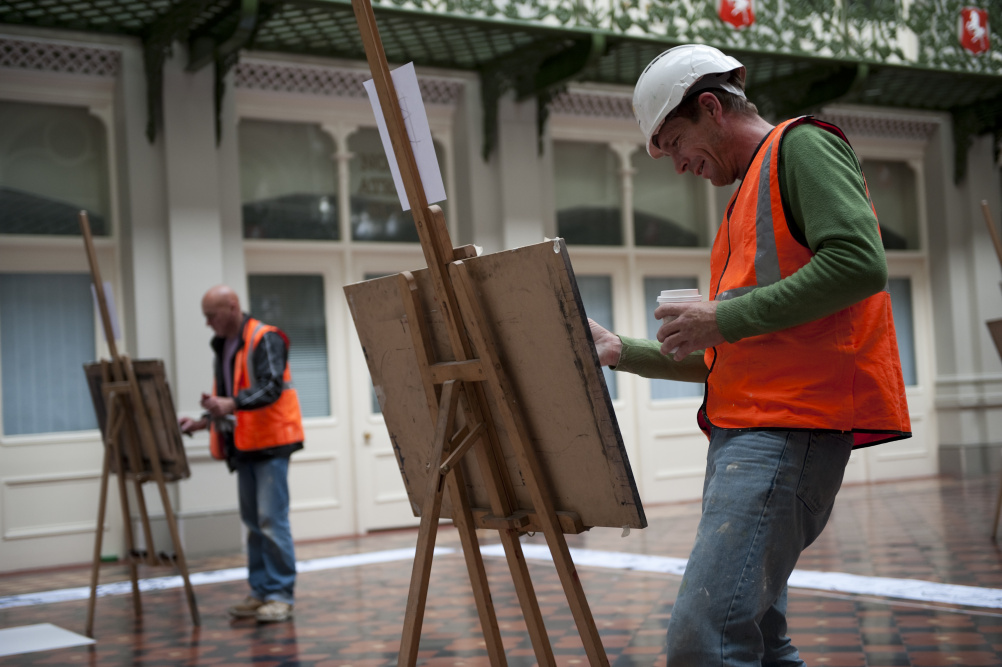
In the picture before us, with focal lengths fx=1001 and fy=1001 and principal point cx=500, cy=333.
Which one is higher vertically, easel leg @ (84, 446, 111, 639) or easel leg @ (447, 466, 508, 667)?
easel leg @ (447, 466, 508, 667)

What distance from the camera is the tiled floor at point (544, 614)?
13.9 ft

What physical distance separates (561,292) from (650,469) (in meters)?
8.41

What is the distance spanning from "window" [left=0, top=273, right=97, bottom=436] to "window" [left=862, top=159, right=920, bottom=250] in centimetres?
891

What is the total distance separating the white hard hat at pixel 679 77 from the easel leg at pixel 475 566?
0.94 metres

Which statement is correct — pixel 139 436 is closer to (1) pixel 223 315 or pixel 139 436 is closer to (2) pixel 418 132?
(1) pixel 223 315

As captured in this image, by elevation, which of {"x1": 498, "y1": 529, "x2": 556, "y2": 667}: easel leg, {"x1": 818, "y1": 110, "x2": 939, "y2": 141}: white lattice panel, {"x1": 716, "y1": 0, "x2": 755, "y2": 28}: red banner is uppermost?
{"x1": 716, "y1": 0, "x2": 755, "y2": 28}: red banner

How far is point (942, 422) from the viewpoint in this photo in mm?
11914

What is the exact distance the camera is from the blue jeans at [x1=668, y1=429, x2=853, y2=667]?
1.83m

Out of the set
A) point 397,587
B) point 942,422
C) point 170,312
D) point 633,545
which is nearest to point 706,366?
point 397,587

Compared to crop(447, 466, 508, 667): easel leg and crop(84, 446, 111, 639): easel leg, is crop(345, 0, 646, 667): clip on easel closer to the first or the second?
crop(447, 466, 508, 667): easel leg

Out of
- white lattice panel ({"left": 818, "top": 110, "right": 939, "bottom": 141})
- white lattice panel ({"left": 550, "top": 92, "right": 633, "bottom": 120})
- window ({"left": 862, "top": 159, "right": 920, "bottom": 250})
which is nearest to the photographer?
white lattice panel ({"left": 550, "top": 92, "right": 633, "bottom": 120})

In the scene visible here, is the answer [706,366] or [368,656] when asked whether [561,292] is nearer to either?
[706,366]

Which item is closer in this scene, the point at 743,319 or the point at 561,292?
the point at 743,319

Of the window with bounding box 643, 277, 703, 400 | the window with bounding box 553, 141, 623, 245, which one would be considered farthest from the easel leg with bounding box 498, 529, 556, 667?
the window with bounding box 643, 277, 703, 400
